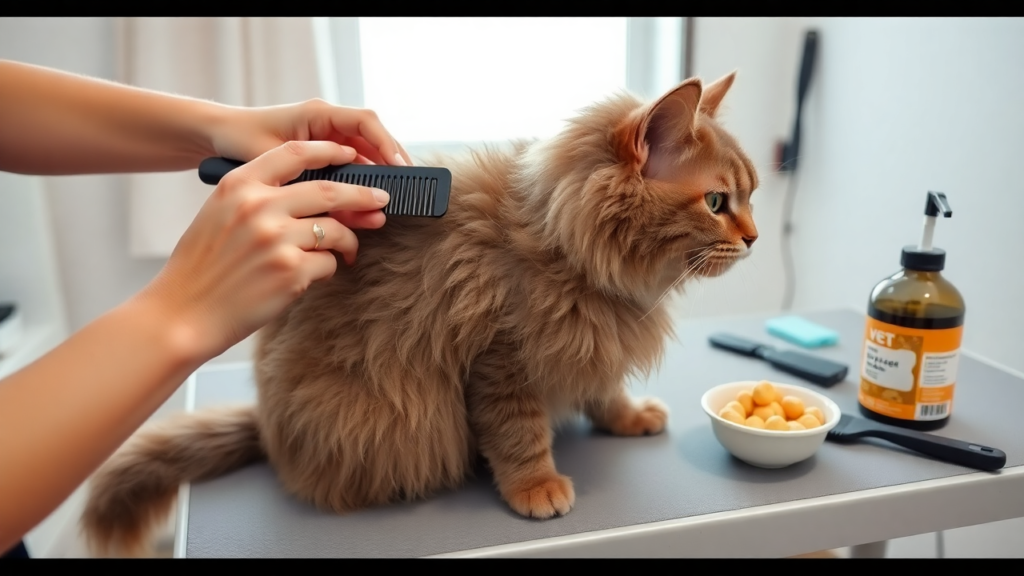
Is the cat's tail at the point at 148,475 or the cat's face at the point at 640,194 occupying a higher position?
the cat's face at the point at 640,194

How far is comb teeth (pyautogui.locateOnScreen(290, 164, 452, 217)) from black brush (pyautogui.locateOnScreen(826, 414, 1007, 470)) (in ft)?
2.16

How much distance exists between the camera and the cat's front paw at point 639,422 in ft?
3.41

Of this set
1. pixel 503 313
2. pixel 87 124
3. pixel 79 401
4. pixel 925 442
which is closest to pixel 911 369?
pixel 925 442

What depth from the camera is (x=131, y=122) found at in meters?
0.90

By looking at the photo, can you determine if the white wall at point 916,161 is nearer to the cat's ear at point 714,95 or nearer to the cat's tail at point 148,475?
the cat's ear at point 714,95

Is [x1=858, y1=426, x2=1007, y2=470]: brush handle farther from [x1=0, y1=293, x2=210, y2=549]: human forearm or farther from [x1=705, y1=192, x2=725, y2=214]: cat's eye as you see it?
[x1=0, y1=293, x2=210, y2=549]: human forearm

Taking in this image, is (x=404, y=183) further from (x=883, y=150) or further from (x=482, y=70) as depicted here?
(x=883, y=150)

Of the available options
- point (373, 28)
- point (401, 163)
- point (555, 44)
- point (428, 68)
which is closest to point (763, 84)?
point (555, 44)

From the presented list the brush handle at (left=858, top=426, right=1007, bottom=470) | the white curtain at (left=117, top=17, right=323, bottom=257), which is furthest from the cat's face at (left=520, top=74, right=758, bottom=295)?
the white curtain at (left=117, top=17, right=323, bottom=257)

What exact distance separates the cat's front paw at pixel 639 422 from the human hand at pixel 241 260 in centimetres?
55

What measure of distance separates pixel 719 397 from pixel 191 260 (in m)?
0.77

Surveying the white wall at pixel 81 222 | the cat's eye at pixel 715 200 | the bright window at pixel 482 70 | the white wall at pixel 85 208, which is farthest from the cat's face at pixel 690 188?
the white wall at pixel 85 208

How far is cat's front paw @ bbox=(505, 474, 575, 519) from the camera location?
0.82 meters

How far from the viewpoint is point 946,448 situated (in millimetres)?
894
